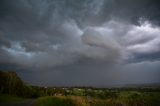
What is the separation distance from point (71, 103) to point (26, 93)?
37.7 meters

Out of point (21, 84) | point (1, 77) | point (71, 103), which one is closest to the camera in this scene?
point (71, 103)

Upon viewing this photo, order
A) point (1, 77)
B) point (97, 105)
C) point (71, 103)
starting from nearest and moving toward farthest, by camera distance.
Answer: point (71, 103), point (97, 105), point (1, 77)

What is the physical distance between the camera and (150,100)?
29938 mm

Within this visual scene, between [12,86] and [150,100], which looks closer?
[150,100]

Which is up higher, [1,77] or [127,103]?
[1,77]

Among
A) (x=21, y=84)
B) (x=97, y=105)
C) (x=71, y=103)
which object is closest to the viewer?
(x=71, y=103)

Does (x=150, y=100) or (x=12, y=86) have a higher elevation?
(x=12, y=86)

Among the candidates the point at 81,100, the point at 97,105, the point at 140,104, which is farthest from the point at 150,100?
the point at 81,100

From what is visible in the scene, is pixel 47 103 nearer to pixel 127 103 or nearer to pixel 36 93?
pixel 127 103

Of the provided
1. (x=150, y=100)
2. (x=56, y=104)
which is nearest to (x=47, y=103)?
(x=56, y=104)

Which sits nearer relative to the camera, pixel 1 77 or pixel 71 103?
pixel 71 103

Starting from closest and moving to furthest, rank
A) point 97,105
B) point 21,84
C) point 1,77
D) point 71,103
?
point 71,103 → point 97,105 → point 1,77 → point 21,84

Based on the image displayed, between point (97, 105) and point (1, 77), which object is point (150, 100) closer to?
point (97, 105)

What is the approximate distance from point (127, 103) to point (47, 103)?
1009cm
